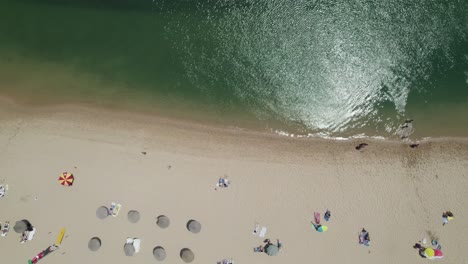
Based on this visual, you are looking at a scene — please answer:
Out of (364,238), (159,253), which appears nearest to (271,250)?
(364,238)

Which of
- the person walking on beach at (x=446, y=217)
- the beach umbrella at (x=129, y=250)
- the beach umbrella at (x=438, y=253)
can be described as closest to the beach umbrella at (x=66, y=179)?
the beach umbrella at (x=129, y=250)

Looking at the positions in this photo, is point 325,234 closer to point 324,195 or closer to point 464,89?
point 324,195

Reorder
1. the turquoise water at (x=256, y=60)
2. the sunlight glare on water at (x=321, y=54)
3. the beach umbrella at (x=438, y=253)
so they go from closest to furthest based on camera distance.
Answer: the beach umbrella at (x=438, y=253), the turquoise water at (x=256, y=60), the sunlight glare on water at (x=321, y=54)

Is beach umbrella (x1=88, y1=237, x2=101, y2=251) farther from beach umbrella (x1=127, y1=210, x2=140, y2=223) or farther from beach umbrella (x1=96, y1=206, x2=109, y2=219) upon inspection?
beach umbrella (x1=127, y1=210, x2=140, y2=223)

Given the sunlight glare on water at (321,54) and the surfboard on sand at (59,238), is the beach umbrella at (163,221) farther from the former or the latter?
the sunlight glare on water at (321,54)

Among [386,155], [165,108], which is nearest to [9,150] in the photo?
[165,108]

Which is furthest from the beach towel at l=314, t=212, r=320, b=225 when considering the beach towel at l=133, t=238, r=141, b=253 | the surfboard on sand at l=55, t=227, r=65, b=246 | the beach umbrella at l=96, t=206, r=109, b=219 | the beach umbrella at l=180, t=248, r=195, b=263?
the surfboard on sand at l=55, t=227, r=65, b=246

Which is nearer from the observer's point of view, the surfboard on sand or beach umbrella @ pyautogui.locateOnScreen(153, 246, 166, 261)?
beach umbrella @ pyautogui.locateOnScreen(153, 246, 166, 261)
